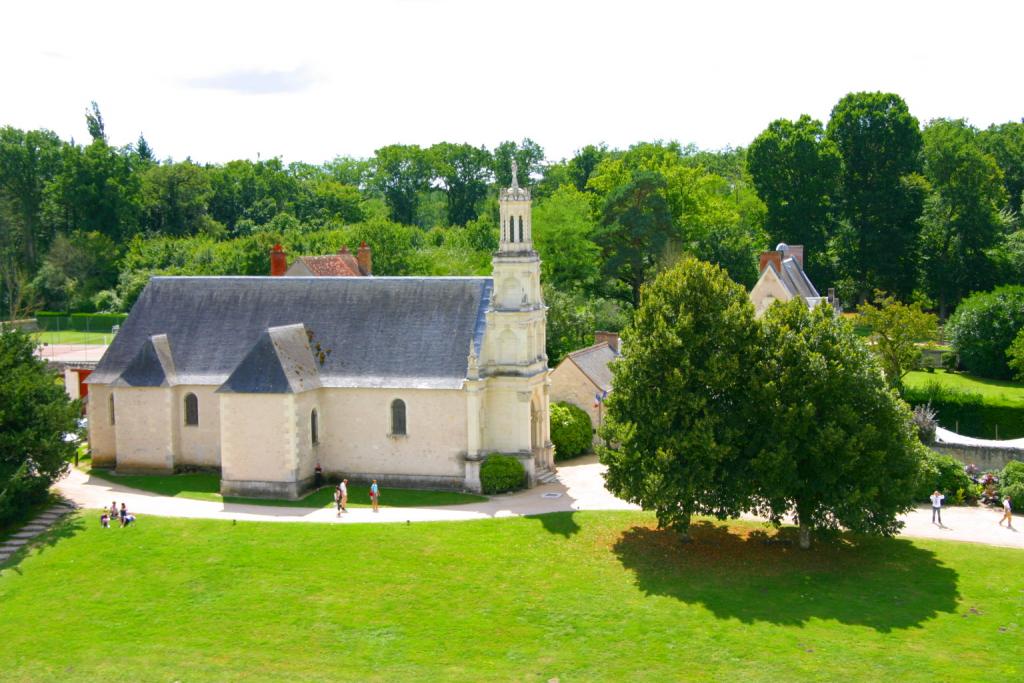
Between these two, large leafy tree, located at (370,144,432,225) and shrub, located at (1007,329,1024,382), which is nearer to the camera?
shrub, located at (1007,329,1024,382)

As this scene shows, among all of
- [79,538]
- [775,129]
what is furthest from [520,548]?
[775,129]

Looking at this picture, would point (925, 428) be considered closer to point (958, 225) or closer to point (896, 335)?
point (896, 335)

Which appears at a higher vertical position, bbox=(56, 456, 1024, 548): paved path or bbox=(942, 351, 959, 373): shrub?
bbox=(942, 351, 959, 373): shrub

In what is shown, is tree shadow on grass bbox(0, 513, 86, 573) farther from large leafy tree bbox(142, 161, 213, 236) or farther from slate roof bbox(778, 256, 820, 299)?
large leafy tree bbox(142, 161, 213, 236)

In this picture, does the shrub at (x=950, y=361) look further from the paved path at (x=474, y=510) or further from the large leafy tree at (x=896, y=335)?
the paved path at (x=474, y=510)

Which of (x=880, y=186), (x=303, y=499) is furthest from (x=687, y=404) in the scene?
(x=880, y=186)

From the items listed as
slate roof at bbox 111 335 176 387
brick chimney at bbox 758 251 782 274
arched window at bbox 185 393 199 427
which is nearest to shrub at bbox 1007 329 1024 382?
brick chimney at bbox 758 251 782 274
